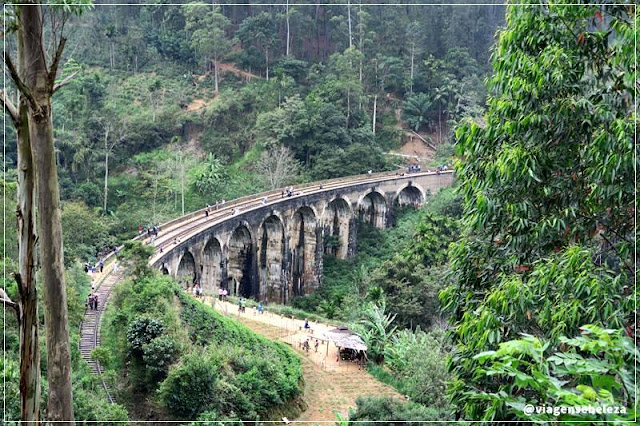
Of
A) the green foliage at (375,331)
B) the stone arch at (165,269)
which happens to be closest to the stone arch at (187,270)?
the stone arch at (165,269)

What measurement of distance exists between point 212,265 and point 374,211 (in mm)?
18393

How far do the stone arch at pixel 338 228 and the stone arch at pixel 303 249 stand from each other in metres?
2.54

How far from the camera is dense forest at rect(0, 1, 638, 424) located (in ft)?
20.5

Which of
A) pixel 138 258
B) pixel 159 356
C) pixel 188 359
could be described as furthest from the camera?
pixel 138 258

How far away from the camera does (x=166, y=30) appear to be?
59156 mm

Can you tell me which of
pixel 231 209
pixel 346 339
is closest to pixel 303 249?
pixel 231 209

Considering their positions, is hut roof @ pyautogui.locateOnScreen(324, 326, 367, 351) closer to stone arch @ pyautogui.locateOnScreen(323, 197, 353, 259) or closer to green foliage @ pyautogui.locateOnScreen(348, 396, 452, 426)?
green foliage @ pyautogui.locateOnScreen(348, 396, 452, 426)

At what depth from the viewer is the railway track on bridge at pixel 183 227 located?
738 inches

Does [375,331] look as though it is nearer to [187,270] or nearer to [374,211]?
[187,270]

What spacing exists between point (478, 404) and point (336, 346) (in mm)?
17864

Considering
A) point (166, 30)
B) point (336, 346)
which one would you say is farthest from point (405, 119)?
point (336, 346)

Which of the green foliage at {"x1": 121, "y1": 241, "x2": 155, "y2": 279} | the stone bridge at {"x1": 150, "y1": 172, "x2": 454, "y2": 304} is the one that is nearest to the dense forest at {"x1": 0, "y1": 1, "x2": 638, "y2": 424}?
the green foliage at {"x1": 121, "y1": 241, "x2": 155, "y2": 279}

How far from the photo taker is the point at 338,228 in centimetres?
4662

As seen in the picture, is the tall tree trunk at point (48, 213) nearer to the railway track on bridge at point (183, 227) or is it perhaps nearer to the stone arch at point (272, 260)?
the railway track on bridge at point (183, 227)
